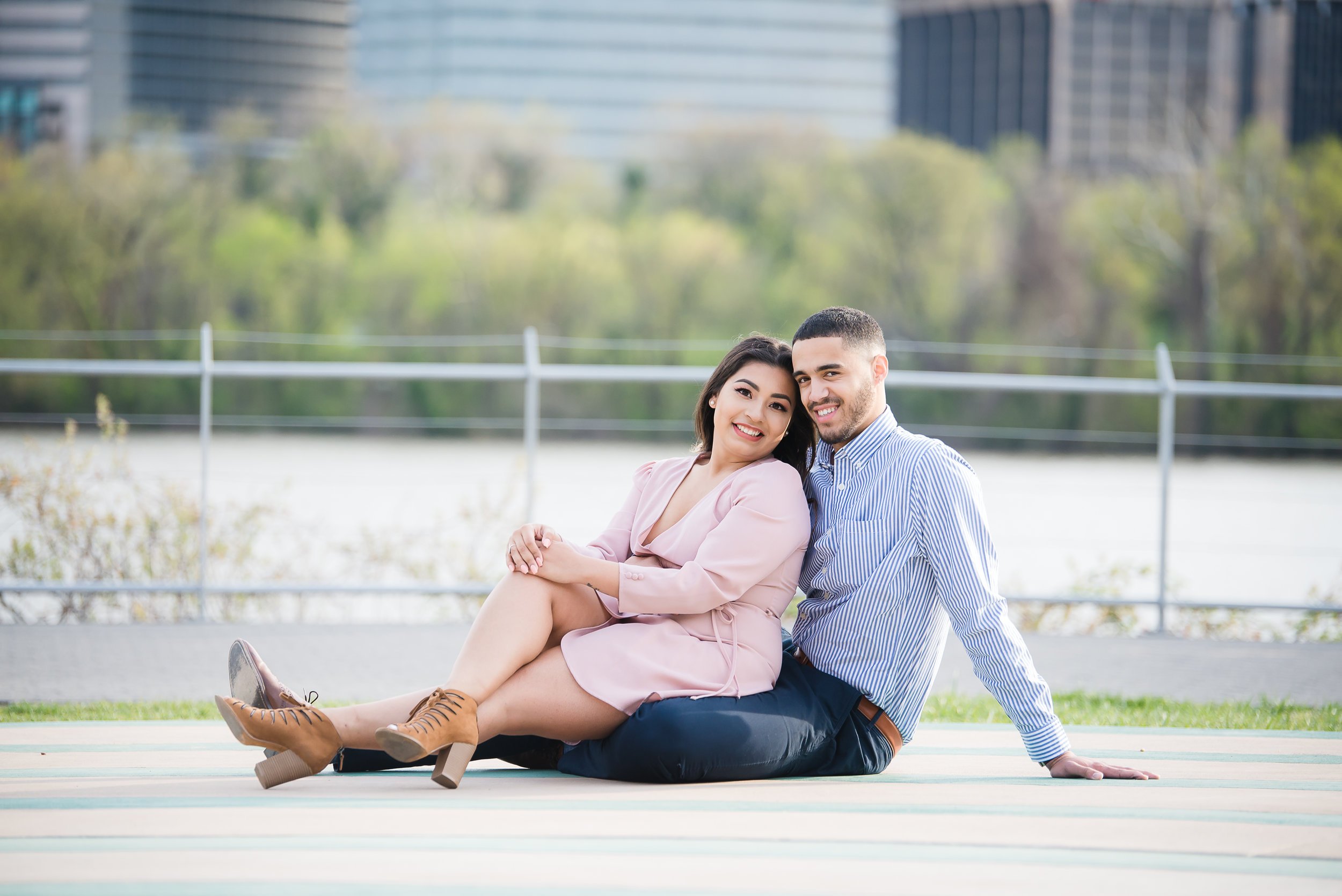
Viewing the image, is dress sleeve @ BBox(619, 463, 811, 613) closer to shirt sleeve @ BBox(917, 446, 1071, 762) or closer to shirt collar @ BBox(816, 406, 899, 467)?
shirt collar @ BBox(816, 406, 899, 467)

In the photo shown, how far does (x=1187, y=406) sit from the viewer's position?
19.8m

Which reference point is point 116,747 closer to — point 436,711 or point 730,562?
point 436,711

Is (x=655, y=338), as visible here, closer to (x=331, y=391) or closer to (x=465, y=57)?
(x=331, y=391)

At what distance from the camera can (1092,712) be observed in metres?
4.73

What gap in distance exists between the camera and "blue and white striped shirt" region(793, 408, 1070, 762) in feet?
9.60

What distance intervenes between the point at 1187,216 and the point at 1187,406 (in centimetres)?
1094

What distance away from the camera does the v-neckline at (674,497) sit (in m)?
3.19

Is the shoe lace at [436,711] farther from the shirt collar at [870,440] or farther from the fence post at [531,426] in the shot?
the fence post at [531,426]

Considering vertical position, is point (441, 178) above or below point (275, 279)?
above

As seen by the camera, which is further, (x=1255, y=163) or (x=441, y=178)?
(x=441, y=178)

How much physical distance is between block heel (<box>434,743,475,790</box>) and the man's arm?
1.06 metres

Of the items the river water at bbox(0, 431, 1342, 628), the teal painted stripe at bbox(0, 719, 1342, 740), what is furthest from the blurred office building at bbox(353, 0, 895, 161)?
the teal painted stripe at bbox(0, 719, 1342, 740)

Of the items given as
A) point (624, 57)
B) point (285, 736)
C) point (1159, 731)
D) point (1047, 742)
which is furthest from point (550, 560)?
point (624, 57)

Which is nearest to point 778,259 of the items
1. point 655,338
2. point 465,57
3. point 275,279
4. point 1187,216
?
point 655,338
